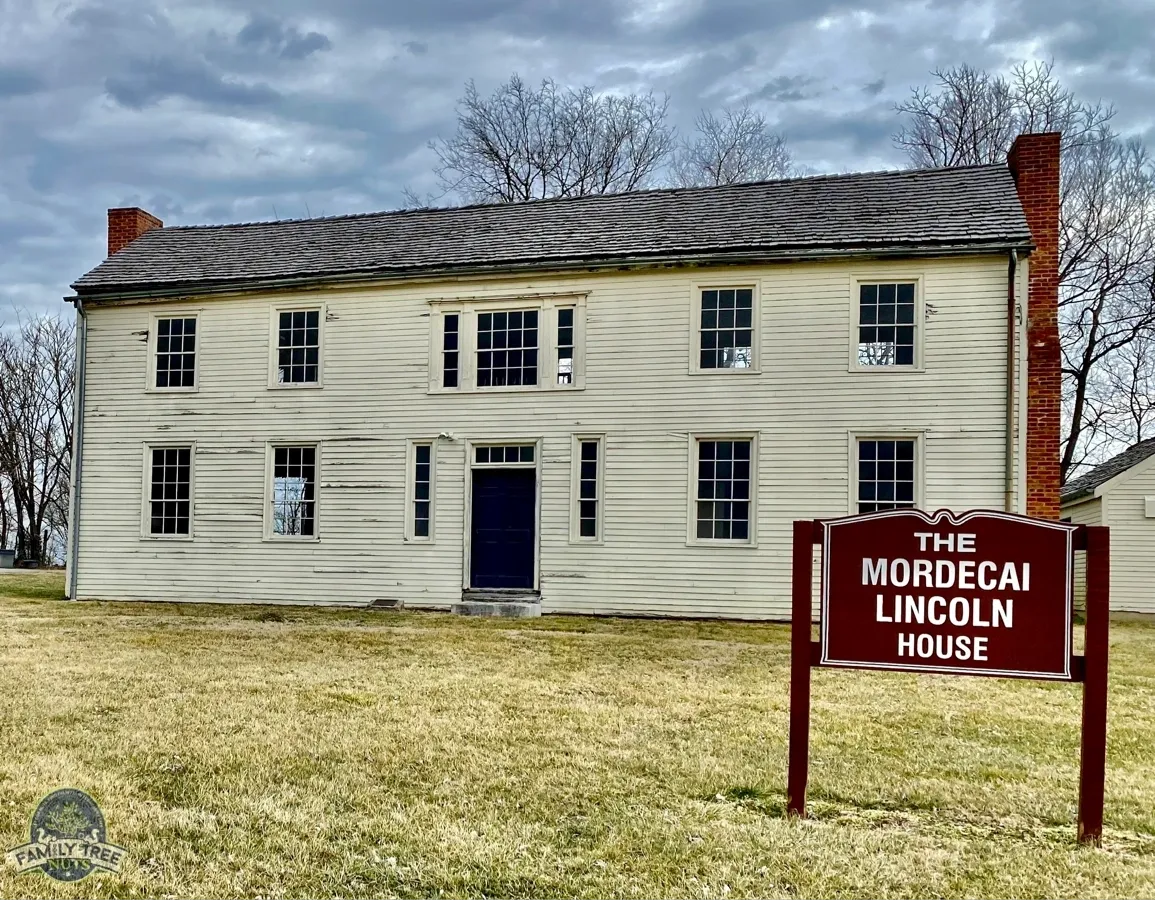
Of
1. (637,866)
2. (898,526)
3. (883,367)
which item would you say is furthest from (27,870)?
(883,367)

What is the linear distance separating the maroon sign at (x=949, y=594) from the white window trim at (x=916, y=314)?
10247 millimetres

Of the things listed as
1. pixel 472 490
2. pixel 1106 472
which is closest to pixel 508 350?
pixel 472 490

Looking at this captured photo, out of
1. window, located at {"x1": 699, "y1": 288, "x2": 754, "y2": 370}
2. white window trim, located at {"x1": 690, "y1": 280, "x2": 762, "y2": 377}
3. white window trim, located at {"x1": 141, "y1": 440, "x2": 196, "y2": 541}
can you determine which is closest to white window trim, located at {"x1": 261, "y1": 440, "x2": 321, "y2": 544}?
white window trim, located at {"x1": 141, "y1": 440, "x2": 196, "y2": 541}

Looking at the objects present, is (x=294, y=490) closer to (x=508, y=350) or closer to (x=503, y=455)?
(x=503, y=455)

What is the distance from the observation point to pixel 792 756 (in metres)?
5.00

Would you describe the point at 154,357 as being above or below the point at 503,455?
above

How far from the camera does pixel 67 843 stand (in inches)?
174

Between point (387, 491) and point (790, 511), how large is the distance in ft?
21.4

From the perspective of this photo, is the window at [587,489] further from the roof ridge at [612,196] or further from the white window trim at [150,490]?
the white window trim at [150,490]

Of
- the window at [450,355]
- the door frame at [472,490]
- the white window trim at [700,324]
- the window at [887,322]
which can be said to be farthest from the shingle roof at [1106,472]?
the window at [450,355]

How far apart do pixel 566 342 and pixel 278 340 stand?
516 centimetres

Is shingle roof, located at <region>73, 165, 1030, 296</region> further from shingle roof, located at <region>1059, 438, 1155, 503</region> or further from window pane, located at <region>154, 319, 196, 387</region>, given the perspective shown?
shingle roof, located at <region>1059, 438, 1155, 503</region>

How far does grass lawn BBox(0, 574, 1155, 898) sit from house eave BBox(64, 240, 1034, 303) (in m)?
6.59

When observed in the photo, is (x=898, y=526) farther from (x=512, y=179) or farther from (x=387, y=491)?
(x=512, y=179)
